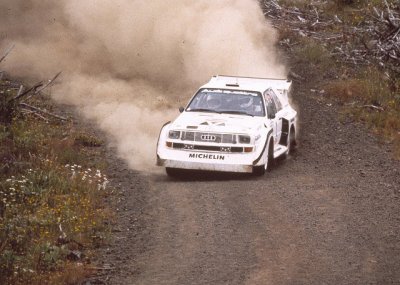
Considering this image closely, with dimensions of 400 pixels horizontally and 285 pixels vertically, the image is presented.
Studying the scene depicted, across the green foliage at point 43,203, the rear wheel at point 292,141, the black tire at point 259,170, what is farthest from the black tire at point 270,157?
the green foliage at point 43,203

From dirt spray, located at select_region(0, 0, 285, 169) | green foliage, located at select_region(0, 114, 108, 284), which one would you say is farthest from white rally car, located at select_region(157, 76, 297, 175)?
dirt spray, located at select_region(0, 0, 285, 169)

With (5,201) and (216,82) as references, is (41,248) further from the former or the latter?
(216,82)

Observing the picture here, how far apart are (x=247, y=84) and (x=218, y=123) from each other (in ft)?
7.41

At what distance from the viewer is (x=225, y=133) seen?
13.9 m

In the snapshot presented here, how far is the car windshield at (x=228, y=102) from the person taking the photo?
15.1 meters

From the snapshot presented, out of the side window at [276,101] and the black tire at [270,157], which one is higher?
the side window at [276,101]

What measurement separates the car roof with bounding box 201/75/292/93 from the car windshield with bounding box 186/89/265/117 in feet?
0.51

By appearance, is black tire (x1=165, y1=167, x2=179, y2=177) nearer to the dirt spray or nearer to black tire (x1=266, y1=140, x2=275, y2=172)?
black tire (x1=266, y1=140, x2=275, y2=172)

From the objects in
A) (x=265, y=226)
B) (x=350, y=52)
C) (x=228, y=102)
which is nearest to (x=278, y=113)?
(x=228, y=102)

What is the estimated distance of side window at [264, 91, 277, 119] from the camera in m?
15.2

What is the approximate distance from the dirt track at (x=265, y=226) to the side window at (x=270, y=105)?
1.00 m

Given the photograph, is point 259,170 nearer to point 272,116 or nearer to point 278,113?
point 272,116

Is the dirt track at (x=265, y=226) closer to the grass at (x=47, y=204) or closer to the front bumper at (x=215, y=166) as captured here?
the front bumper at (x=215, y=166)

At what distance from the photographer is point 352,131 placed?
18.7 m
